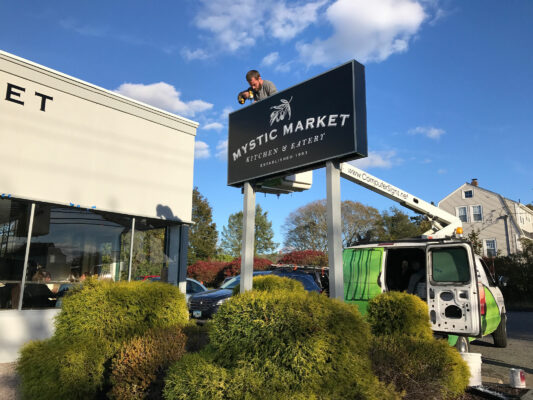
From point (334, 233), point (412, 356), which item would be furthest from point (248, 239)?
point (412, 356)

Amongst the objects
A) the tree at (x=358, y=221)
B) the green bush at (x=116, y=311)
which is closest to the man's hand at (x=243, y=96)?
the green bush at (x=116, y=311)

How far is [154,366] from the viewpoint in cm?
402

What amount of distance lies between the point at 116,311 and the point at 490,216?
3813cm

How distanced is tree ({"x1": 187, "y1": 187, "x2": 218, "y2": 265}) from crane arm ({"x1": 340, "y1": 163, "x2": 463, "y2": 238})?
30248mm

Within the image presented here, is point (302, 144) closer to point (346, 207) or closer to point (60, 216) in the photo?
point (60, 216)

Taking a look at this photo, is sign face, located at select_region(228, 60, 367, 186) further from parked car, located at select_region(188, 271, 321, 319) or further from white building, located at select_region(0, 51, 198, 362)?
parked car, located at select_region(188, 271, 321, 319)

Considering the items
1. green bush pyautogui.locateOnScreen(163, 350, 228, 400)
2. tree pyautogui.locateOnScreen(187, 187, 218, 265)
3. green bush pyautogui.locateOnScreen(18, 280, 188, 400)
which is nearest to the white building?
green bush pyautogui.locateOnScreen(18, 280, 188, 400)

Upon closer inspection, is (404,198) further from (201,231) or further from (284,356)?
(201,231)

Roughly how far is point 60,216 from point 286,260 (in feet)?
66.8

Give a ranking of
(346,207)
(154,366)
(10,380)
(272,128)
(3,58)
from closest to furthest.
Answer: (154,366) < (272,128) < (10,380) < (3,58) < (346,207)

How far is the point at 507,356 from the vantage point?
8.12m

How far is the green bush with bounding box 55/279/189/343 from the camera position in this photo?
188 inches

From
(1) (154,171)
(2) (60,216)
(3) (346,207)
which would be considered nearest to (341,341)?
(2) (60,216)

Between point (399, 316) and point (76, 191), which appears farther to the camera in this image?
point (76, 191)
